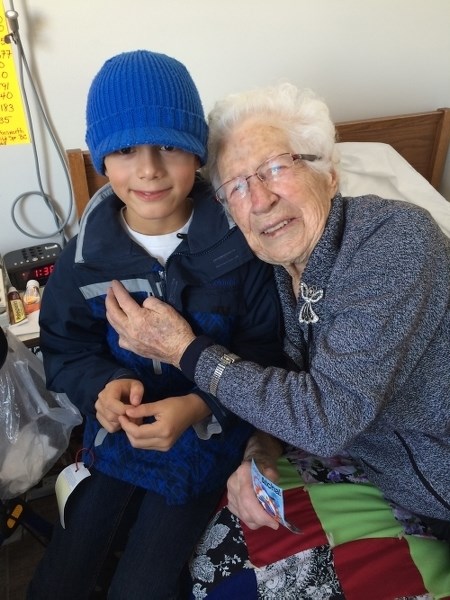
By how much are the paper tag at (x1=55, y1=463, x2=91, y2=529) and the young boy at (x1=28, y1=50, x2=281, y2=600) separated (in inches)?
0.7

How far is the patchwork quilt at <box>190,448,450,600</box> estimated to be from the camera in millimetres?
885

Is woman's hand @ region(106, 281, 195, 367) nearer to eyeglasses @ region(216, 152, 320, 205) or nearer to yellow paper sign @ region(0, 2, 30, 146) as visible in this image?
eyeglasses @ region(216, 152, 320, 205)

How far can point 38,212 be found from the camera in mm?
1668

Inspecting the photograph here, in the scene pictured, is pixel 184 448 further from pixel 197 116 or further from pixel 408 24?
pixel 408 24

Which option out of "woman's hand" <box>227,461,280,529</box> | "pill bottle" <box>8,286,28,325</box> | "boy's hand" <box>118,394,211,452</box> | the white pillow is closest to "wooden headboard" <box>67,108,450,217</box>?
the white pillow

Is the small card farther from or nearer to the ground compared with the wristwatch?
nearer to the ground

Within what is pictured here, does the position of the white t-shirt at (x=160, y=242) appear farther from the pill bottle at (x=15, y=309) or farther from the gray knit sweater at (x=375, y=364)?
the pill bottle at (x=15, y=309)

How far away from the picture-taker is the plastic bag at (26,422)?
1.29 meters

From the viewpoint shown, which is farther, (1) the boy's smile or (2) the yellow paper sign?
(2) the yellow paper sign

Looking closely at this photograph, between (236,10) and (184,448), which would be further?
(236,10)

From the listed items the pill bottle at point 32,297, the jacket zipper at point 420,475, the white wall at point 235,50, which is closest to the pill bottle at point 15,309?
the pill bottle at point 32,297

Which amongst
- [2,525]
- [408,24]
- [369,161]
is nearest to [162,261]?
[2,525]

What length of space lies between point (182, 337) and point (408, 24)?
1.58m

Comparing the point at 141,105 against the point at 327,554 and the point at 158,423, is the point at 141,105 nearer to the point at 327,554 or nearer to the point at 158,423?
the point at 158,423
